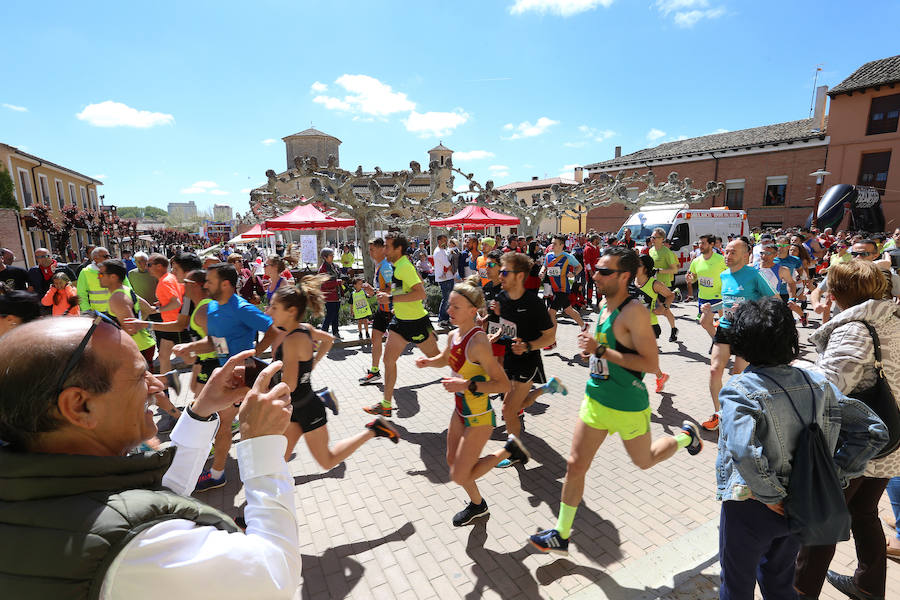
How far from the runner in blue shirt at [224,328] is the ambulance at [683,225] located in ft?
44.6

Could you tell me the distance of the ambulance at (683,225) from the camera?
14688mm

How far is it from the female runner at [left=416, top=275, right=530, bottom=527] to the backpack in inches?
67.9

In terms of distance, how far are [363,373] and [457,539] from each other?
13.3 ft

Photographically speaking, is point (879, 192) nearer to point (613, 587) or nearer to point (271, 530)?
point (613, 587)

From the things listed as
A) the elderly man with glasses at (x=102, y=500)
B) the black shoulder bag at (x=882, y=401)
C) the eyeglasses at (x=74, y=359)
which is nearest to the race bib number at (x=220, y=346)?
the elderly man with glasses at (x=102, y=500)

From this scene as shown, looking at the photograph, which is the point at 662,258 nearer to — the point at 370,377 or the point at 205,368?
the point at 370,377

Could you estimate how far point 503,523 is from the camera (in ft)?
11.1

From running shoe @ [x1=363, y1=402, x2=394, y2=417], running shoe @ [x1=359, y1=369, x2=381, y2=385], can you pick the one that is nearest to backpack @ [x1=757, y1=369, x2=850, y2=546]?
running shoe @ [x1=363, y1=402, x2=394, y2=417]

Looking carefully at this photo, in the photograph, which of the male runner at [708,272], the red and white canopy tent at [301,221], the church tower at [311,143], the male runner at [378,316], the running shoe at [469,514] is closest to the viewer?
the running shoe at [469,514]

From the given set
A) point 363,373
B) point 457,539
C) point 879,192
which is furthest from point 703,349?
point 879,192

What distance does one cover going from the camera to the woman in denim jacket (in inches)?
75.4

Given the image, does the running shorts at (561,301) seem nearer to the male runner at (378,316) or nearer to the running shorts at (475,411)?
the male runner at (378,316)

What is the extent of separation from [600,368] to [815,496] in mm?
1351

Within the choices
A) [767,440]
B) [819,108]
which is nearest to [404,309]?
[767,440]
